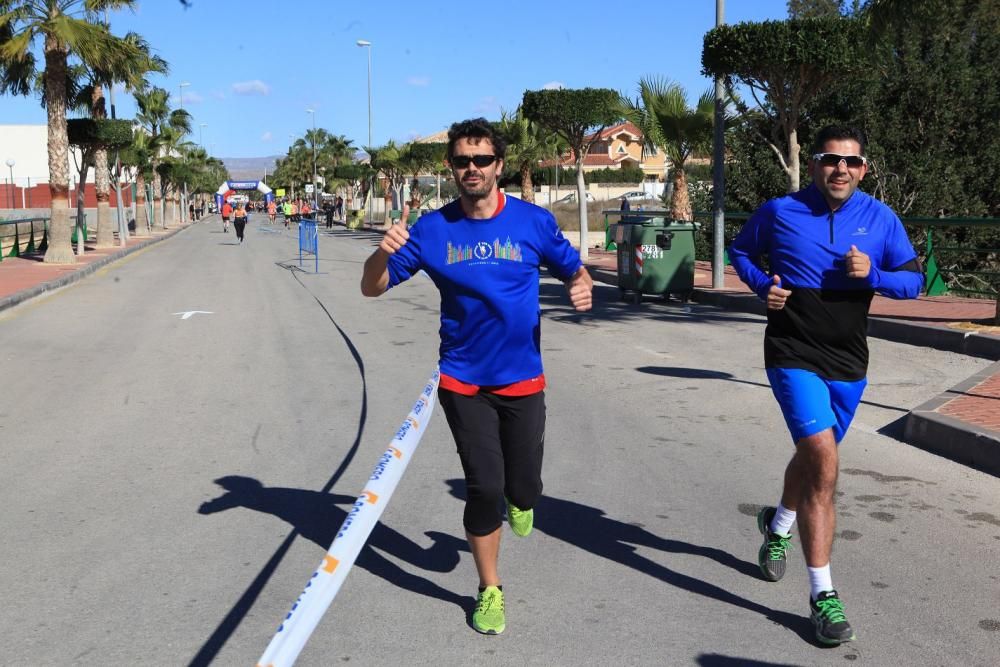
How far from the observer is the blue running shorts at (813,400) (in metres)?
4.09

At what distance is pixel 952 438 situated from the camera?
6.91 m

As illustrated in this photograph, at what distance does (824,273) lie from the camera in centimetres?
420

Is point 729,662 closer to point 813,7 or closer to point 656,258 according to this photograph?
point 656,258

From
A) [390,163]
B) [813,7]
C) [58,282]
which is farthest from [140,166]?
[813,7]

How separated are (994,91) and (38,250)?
2785 cm

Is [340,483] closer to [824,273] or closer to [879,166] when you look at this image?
[824,273]

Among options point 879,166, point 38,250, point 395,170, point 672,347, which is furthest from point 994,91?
point 395,170

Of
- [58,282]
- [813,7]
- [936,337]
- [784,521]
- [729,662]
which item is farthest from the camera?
[813,7]

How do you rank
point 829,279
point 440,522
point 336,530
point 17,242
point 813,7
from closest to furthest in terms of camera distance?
point 829,279 → point 336,530 → point 440,522 → point 17,242 → point 813,7

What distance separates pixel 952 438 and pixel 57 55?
81.1ft

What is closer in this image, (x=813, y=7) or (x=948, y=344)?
(x=948, y=344)

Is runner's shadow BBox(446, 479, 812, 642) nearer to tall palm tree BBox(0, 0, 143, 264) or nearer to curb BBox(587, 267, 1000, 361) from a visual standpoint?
curb BBox(587, 267, 1000, 361)

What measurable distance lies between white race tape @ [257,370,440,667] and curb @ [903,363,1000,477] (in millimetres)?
4367

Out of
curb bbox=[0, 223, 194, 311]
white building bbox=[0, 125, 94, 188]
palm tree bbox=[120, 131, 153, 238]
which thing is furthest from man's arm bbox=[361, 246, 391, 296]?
white building bbox=[0, 125, 94, 188]
